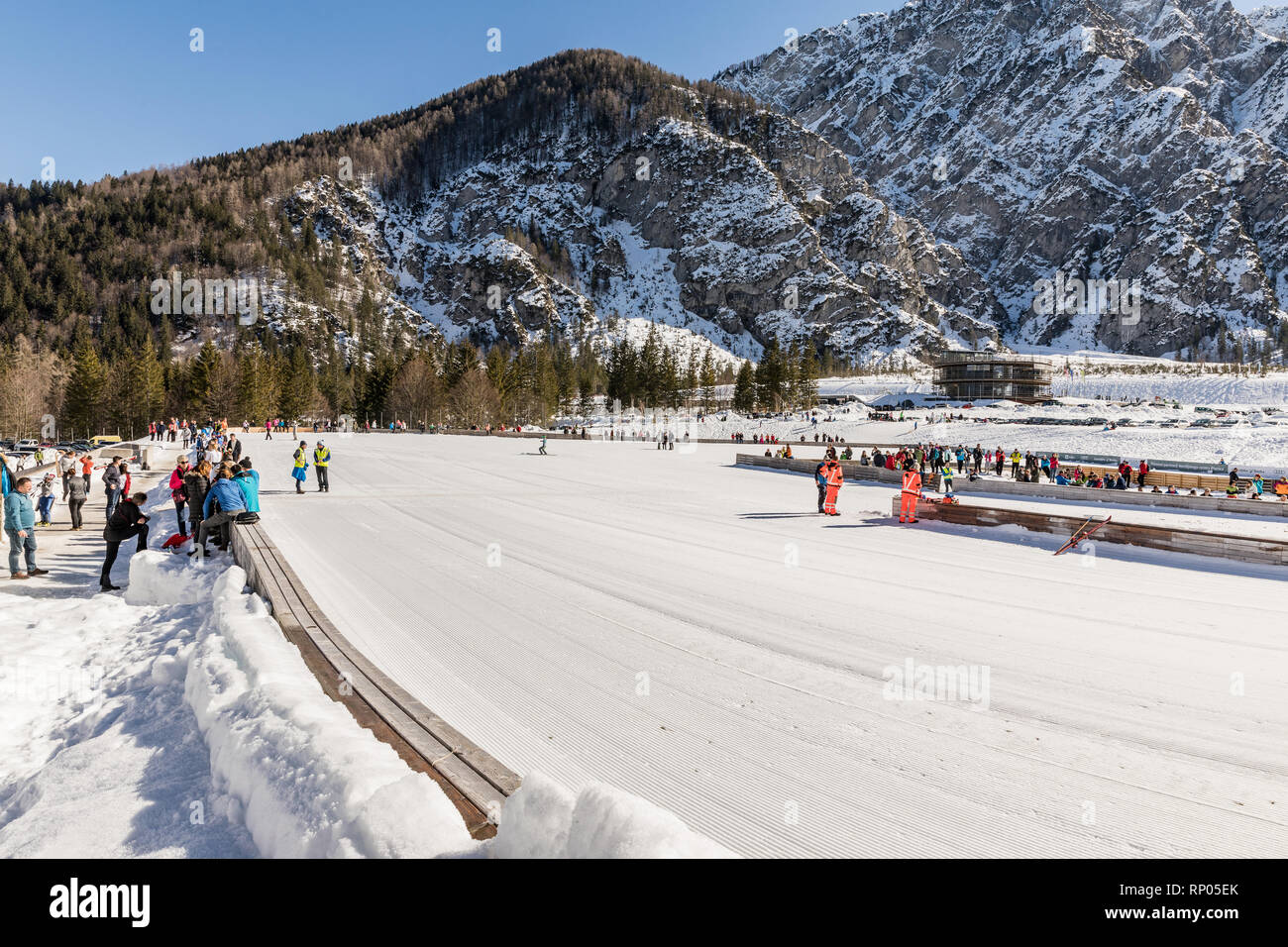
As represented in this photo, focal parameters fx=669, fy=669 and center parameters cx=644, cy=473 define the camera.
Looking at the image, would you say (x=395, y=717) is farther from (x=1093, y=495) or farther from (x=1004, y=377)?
(x=1004, y=377)

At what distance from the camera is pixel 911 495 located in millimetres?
14453

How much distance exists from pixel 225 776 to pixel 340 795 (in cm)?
112

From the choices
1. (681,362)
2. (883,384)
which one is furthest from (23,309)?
(883,384)

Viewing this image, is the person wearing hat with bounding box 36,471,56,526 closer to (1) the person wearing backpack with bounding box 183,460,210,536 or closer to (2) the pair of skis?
(1) the person wearing backpack with bounding box 183,460,210,536

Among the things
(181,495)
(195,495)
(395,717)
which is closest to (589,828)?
(395,717)

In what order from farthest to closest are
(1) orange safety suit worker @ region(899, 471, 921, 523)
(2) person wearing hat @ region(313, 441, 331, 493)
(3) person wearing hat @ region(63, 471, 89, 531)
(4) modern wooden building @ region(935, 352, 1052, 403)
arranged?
(4) modern wooden building @ region(935, 352, 1052, 403) → (2) person wearing hat @ region(313, 441, 331, 493) → (3) person wearing hat @ region(63, 471, 89, 531) → (1) orange safety suit worker @ region(899, 471, 921, 523)

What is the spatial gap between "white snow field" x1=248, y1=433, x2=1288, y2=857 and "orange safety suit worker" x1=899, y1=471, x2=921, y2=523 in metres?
1.96

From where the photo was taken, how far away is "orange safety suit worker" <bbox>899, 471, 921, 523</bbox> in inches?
565

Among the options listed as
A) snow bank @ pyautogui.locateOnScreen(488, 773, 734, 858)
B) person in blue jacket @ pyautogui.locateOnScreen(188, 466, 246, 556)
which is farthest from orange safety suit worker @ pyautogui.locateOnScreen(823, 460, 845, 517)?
snow bank @ pyautogui.locateOnScreen(488, 773, 734, 858)

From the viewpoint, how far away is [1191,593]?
841 cm

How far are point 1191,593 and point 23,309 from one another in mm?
193974
